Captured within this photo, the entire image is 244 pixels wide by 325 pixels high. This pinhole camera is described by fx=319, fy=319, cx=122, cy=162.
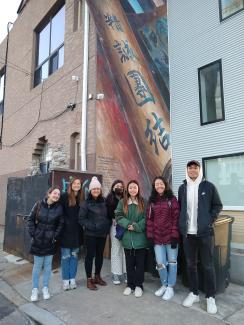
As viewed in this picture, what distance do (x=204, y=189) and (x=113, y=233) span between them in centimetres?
177

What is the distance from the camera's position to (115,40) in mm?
9781

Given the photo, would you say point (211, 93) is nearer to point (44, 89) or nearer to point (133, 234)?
point (133, 234)

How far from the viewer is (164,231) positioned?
14.8 ft

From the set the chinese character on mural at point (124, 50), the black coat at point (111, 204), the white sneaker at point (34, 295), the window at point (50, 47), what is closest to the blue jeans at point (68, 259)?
the white sneaker at point (34, 295)

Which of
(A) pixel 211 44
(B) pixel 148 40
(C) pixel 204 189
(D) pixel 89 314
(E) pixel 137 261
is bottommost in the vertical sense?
(D) pixel 89 314

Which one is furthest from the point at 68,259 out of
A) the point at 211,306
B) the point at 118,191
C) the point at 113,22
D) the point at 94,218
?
the point at 113,22

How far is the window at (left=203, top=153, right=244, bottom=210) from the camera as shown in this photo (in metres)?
7.89

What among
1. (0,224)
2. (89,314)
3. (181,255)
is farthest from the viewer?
(0,224)

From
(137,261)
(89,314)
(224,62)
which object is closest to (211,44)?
(224,62)

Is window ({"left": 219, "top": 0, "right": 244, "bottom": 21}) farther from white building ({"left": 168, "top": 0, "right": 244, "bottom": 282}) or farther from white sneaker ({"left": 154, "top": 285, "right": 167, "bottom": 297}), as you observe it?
white sneaker ({"left": 154, "top": 285, "right": 167, "bottom": 297})

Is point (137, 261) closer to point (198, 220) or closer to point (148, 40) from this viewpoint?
point (198, 220)

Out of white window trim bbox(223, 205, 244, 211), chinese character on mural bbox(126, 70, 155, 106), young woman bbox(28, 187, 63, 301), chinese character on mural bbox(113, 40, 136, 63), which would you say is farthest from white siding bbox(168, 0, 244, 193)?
young woman bbox(28, 187, 63, 301)

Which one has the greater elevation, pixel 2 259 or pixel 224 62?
pixel 224 62

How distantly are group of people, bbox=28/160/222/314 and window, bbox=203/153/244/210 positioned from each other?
12.0ft
